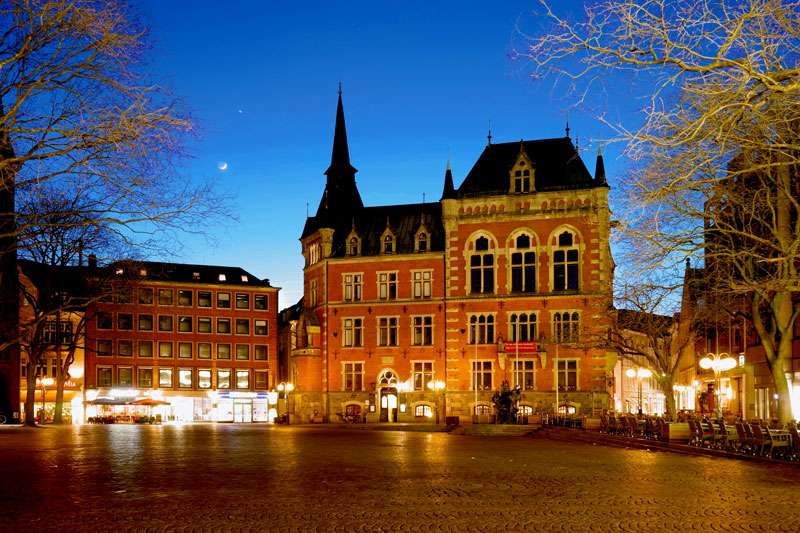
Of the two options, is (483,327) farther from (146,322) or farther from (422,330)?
(146,322)

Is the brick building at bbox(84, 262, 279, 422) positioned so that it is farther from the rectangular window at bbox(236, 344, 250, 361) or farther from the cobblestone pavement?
the cobblestone pavement

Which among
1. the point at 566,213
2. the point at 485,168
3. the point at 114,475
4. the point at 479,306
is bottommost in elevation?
the point at 114,475

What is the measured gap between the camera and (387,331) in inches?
2502

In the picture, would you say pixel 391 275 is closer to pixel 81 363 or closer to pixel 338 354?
pixel 338 354

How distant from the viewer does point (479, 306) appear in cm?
6053

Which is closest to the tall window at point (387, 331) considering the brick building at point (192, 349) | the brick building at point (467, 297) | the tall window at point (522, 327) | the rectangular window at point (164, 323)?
the brick building at point (467, 297)

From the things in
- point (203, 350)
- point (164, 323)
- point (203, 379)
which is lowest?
point (203, 379)

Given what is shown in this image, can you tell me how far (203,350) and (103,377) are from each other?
357 inches

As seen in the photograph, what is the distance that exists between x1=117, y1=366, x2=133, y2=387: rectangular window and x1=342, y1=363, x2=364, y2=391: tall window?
25.1 metres

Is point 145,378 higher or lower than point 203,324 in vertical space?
lower

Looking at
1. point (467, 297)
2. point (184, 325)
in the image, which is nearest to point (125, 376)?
point (184, 325)

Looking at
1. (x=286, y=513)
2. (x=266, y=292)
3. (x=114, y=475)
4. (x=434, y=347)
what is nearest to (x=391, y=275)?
(x=434, y=347)

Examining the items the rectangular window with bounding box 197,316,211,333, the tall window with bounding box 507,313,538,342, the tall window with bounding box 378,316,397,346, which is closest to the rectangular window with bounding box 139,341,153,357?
the rectangular window with bounding box 197,316,211,333

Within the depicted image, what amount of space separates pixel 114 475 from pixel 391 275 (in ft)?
152
